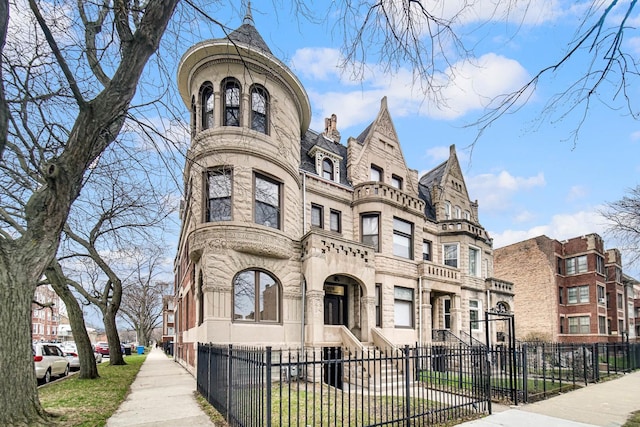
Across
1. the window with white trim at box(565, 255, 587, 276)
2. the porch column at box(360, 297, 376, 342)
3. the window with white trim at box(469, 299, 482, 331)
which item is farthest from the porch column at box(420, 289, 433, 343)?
the window with white trim at box(565, 255, 587, 276)

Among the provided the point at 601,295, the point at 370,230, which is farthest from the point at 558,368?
the point at 601,295

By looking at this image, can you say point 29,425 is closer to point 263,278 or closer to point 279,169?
point 263,278

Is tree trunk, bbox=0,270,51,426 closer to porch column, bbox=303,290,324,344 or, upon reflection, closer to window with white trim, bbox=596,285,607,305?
porch column, bbox=303,290,324,344

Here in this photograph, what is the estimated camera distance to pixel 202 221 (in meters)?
14.9

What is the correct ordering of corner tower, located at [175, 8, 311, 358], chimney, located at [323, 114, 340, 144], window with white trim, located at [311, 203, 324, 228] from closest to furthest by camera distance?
→ 1. corner tower, located at [175, 8, 311, 358]
2. window with white trim, located at [311, 203, 324, 228]
3. chimney, located at [323, 114, 340, 144]

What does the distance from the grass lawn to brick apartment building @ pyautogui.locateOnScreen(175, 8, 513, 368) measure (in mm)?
3145

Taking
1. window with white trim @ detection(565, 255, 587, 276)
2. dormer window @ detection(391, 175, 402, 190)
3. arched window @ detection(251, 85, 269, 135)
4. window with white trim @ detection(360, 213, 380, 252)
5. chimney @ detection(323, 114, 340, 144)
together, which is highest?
chimney @ detection(323, 114, 340, 144)

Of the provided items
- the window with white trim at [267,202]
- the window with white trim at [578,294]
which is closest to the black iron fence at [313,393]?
the window with white trim at [267,202]

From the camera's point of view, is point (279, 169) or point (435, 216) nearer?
point (279, 169)

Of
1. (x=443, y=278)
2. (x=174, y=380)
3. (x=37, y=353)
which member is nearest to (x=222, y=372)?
(x=174, y=380)

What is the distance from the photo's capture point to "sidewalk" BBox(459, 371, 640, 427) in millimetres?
8469

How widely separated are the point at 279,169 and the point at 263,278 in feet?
13.8

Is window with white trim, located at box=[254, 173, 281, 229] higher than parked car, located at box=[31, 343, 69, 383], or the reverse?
window with white trim, located at box=[254, 173, 281, 229]

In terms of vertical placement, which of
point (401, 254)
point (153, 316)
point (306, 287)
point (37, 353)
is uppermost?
point (401, 254)
